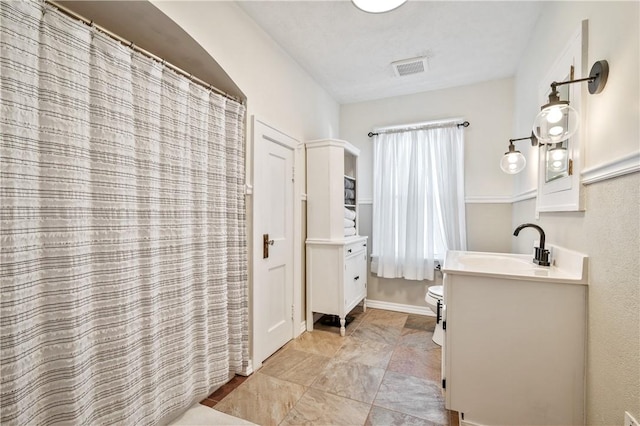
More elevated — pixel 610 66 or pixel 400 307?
pixel 610 66

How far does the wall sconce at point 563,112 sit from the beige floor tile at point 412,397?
1620 millimetres

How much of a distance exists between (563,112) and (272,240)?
1.99m

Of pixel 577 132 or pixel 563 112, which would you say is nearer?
pixel 563 112

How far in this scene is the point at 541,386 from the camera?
4.38 feet

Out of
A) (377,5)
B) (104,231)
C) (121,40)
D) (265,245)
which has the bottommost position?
(265,245)

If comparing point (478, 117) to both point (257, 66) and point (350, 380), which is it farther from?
point (350, 380)

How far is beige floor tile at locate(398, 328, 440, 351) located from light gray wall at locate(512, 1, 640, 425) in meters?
1.36

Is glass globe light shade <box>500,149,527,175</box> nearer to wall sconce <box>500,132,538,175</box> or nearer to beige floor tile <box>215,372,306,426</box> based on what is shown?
wall sconce <box>500,132,538,175</box>

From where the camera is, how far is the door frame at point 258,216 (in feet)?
7.11

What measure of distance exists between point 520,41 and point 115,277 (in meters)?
3.38

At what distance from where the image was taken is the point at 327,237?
9.43 feet

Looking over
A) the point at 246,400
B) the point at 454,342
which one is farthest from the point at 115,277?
the point at 454,342

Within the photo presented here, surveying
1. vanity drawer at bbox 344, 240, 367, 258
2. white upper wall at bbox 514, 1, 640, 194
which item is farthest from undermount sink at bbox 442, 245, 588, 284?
vanity drawer at bbox 344, 240, 367, 258

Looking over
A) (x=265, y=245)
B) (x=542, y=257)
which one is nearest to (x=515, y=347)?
(x=542, y=257)
